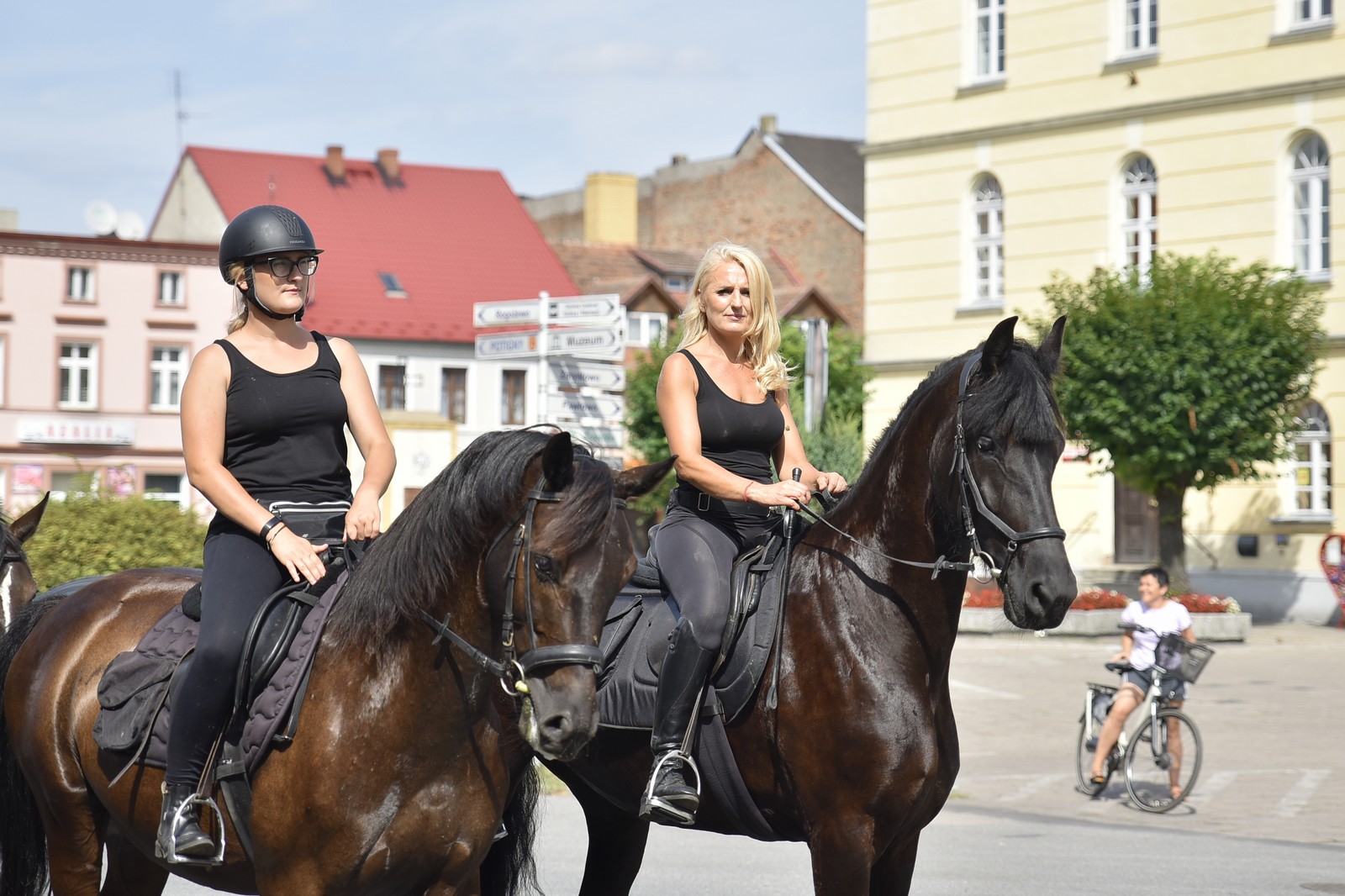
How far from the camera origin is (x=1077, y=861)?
1024cm

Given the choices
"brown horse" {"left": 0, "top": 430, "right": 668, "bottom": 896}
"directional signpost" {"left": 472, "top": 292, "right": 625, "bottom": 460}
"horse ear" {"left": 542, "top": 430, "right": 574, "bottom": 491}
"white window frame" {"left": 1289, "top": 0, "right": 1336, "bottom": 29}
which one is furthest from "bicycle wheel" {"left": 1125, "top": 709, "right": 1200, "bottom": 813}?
"white window frame" {"left": 1289, "top": 0, "right": 1336, "bottom": 29}

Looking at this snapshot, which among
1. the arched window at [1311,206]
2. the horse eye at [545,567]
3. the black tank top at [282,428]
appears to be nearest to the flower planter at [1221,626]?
the arched window at [1311,206]

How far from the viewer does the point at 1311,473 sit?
3269cm

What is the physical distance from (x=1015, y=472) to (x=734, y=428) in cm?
115

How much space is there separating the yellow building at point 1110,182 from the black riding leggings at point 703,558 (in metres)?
27.9

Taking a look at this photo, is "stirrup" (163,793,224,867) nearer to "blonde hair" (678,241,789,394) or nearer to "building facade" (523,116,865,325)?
"blonde hair" (678,241,789,394)

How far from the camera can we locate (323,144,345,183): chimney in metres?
Answer: 59.2

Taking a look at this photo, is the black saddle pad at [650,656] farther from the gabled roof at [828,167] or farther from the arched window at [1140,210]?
the gabled roof at [828,167]

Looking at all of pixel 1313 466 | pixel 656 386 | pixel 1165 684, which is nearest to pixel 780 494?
pixel 1165 684

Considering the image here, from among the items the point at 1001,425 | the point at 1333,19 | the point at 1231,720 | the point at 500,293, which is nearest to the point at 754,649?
the point at 1001,425

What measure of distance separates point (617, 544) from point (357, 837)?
111cm

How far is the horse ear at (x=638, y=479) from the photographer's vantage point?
4602mm

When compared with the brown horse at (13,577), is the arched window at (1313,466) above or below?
above

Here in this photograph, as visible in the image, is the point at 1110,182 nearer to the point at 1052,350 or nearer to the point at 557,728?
the point at 1052,350
